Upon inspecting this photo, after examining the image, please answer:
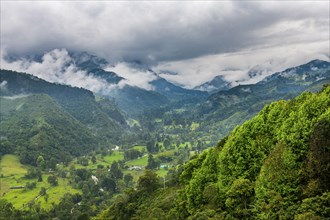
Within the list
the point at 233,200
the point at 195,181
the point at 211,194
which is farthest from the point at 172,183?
the point at 233,200

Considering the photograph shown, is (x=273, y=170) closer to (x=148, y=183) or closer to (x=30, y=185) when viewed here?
(x=148, y=183)

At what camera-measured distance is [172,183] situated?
91.9 m

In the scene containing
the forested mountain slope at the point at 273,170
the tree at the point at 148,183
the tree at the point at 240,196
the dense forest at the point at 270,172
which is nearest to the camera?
the forested mountain slope at the point at 273,170

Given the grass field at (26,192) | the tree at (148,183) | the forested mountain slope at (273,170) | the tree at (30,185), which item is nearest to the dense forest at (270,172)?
the forested mountain slope at (273,170)

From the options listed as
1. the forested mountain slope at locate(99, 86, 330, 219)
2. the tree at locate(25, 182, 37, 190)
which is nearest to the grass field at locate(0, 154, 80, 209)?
the tree at locate(25, 182, 37, 190)

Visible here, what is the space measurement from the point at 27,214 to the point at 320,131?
121173 millimetres

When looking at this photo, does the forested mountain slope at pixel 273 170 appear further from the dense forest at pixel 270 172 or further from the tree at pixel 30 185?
the tree at pixel 30 185

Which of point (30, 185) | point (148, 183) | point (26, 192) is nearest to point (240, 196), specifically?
point (148, 183)

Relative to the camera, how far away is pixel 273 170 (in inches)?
1633

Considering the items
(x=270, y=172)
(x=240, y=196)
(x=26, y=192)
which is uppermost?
(x=270, y=172)

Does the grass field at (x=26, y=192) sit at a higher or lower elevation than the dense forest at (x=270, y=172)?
lower

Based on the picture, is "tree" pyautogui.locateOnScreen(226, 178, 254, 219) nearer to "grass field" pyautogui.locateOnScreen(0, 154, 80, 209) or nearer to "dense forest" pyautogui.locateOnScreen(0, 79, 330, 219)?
"dense forest" pyautogui.locateOnScreen(0, 79, 330, 219)

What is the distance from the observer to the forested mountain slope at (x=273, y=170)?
3688cm

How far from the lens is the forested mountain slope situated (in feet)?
121
